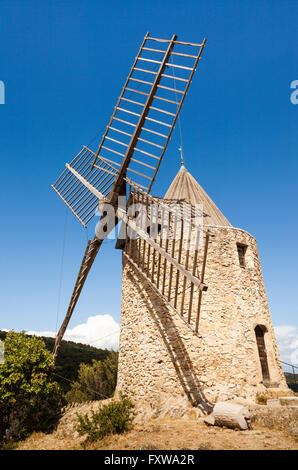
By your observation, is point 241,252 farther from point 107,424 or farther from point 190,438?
point 107,424

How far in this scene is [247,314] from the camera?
26.9ft

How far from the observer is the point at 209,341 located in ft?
25.2

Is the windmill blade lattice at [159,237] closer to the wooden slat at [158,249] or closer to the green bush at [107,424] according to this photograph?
the wooden slat at [158,249]

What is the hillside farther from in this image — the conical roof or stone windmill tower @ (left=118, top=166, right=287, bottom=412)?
the conical roof

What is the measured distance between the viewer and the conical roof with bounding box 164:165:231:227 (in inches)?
398

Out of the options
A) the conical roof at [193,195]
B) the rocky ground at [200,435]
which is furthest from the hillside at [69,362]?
the conical roof at [193,195]

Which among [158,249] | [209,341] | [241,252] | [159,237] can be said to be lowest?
[209,341]

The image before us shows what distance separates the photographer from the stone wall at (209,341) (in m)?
7.38

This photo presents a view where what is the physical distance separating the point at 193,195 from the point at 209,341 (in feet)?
16.7

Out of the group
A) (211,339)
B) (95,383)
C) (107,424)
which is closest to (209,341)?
(211,339)

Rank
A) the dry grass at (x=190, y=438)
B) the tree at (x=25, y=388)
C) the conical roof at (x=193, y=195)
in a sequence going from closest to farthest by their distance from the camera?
1. the dry grass at (x=190, y=438)
2. the tree at (x=25, y=388)
3. the conical roof at (x=193, y=195)

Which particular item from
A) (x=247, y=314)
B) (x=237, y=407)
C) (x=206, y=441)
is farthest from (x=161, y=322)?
(x=206, y=441)

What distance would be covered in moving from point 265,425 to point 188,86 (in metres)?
8.75

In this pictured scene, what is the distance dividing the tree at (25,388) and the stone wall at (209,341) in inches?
86.1
